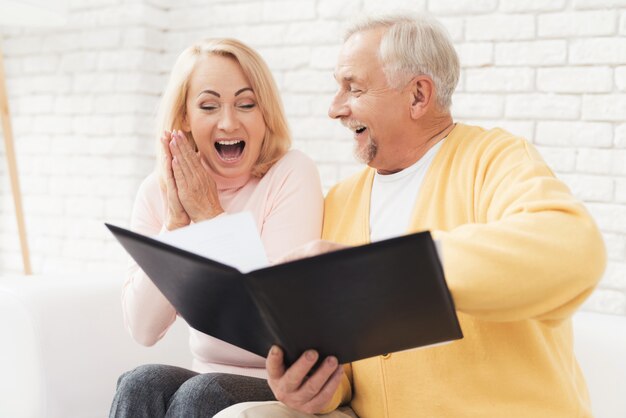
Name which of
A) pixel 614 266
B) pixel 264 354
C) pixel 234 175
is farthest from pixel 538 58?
pixel 264 354

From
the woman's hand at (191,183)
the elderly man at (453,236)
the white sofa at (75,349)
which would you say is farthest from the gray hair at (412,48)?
the white sofa at (75,349)

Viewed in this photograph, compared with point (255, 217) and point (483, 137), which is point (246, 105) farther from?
point (483, 137)

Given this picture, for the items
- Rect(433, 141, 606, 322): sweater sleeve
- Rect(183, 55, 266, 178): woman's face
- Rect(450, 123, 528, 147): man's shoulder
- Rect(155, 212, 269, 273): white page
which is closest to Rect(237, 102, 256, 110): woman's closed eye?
Rect(183, 55, 266, 178): woman's face

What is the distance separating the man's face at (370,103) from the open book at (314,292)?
1.61 ft

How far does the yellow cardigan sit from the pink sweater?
10 centimetres

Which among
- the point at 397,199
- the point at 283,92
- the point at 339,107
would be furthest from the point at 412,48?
the point at 283,92

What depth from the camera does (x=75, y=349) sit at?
1767 mm

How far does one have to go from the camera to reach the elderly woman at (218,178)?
Result: 1.52 meters

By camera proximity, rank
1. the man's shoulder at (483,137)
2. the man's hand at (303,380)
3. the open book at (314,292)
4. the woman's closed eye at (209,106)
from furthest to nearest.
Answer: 1. the woman's closed eye at (209,106)
2. the man's shoulder at (483,137)
3. the man's hand at (303,380)
4. the open book at (314,292)

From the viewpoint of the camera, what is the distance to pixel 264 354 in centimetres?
117

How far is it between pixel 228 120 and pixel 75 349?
2.25ft

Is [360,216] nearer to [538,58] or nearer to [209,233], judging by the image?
[209,233]

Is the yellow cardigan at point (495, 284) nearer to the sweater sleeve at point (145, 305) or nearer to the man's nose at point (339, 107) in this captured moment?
the man's nose at point (339, 107)

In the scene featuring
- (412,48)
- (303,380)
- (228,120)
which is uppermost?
(412,48)
